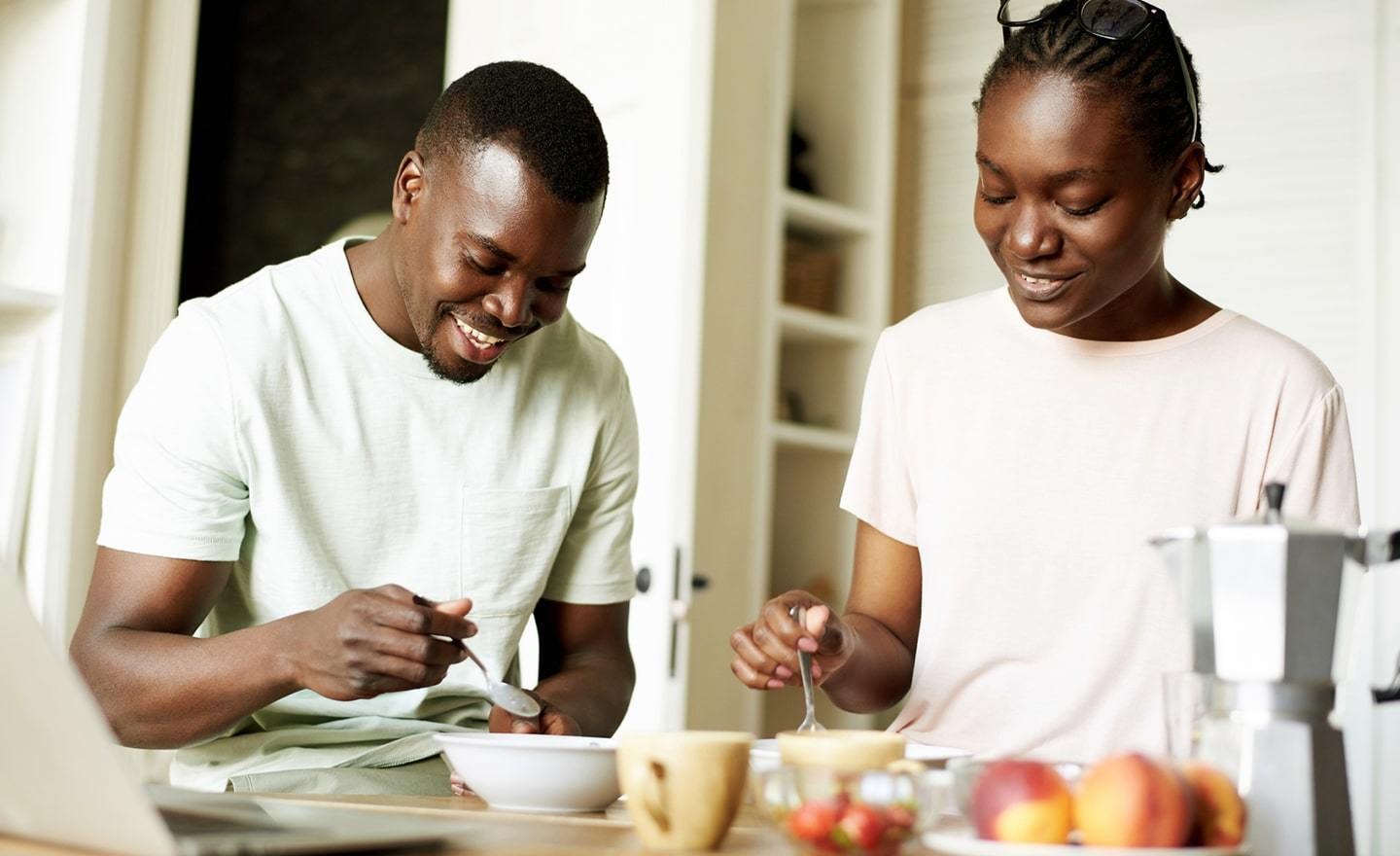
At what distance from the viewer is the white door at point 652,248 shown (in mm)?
2857

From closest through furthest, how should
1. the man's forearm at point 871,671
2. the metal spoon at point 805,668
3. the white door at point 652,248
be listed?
the metal spoon at point 805,668 → the man's forearm at point 871,671 → the white door at point 652,248

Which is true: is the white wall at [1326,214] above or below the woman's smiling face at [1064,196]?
above

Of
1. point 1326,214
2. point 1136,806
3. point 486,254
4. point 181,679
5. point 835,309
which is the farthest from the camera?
point 835,309

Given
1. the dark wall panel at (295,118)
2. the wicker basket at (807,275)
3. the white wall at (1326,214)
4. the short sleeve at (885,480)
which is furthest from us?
the dark wall panel at (295,118)

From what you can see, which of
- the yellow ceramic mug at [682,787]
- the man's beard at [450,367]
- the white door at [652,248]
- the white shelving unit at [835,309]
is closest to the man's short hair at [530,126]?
the man's beard at [450,367]

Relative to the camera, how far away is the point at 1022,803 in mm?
834

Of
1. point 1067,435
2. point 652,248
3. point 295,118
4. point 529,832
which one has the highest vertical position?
point 295,118

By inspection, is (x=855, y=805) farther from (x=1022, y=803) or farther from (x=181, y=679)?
(x=181, y=679)

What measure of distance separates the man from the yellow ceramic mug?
0.51 m

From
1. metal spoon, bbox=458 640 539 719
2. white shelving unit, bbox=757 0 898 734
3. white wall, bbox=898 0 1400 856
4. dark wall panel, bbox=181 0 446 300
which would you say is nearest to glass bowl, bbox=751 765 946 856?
metal spoon, bbox=458 640 539 719

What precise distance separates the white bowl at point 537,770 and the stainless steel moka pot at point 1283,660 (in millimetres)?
455

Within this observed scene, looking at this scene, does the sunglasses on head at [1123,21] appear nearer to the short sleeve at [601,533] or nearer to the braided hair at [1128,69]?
the braided hair at [1128,69]

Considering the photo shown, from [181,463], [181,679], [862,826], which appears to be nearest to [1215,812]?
[862,826]

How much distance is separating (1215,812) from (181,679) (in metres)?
0.95
